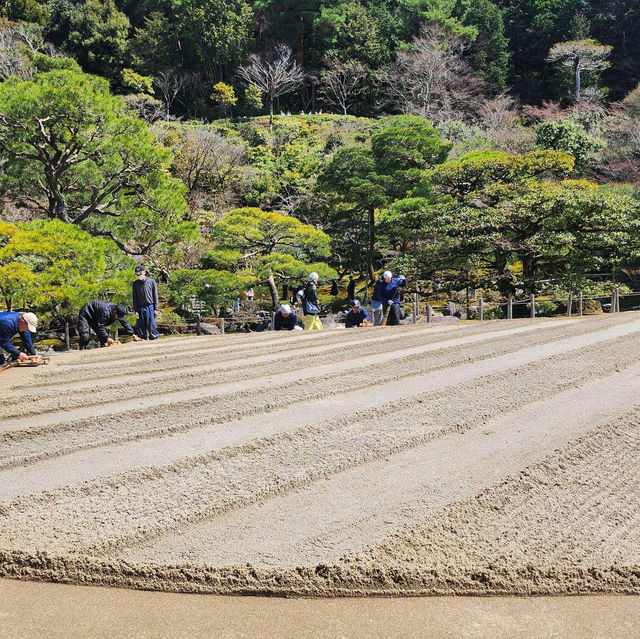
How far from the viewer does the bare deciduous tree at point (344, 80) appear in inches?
1241

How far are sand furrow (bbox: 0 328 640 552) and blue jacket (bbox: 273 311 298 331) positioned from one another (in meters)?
4.30

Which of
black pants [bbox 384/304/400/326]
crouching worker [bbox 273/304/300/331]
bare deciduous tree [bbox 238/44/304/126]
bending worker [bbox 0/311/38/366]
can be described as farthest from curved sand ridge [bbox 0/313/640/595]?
bare deciduous tree [bbox 238/44/304/126]

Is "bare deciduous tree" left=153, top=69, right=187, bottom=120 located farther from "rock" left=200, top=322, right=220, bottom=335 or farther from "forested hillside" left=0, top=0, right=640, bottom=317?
"rock" left=200, top=322, right=220, bottom=335

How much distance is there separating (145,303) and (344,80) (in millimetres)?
28640

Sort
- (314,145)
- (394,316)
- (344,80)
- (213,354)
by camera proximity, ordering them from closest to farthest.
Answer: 1. (213,354)
2. (394,316)
3. (314,145)
4. (344,80)

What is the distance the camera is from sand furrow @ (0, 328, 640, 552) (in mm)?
2154

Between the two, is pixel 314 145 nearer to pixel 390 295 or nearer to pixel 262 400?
pixel 390 295

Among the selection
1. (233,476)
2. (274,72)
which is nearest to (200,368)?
(233,476)

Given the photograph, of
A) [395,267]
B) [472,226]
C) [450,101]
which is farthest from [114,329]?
[450,101]

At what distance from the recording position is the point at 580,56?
27516 mm

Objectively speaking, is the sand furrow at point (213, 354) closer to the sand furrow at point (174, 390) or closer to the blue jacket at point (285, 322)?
the sand furrow at point (174, 390)

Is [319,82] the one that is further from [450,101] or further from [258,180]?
[258,180]

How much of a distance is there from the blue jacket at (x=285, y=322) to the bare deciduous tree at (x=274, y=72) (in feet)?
84.3

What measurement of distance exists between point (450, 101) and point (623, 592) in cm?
3080
